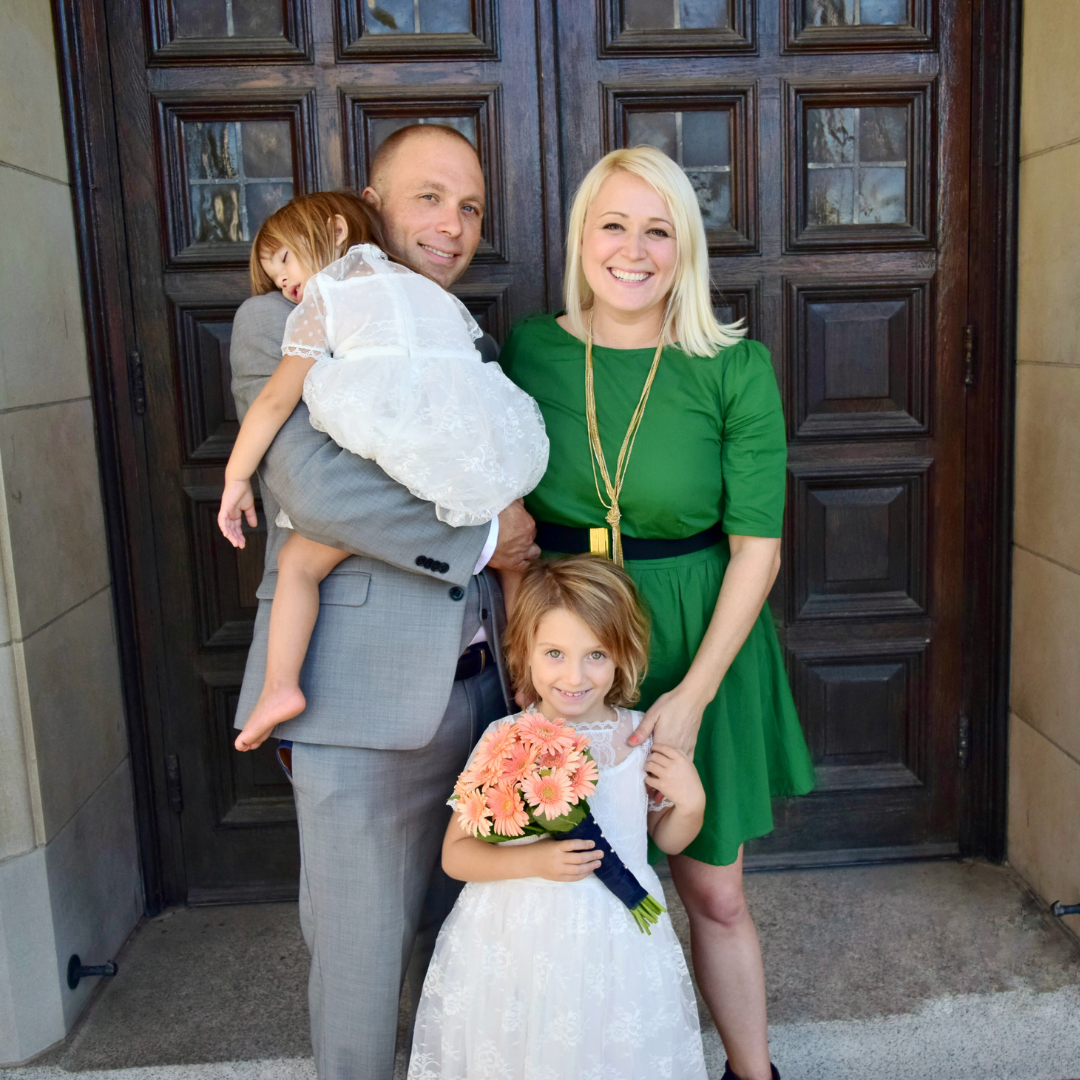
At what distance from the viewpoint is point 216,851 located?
10.4ft

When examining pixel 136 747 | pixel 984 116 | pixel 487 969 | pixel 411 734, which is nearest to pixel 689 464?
pixel 411 734

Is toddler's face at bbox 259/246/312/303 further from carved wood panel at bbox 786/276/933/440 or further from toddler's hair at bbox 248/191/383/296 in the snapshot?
carved wood panel at bbox 786/276/933/440

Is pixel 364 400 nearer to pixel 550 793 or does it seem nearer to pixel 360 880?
pixel 550 793

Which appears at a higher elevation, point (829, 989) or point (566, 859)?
point (566, 859)

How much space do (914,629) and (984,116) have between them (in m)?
1.43

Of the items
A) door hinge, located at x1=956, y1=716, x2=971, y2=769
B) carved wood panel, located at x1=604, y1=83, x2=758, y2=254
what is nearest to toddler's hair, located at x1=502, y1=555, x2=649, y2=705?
carved wood panel, located at x1=604, y1=83, x2=758, y2=254

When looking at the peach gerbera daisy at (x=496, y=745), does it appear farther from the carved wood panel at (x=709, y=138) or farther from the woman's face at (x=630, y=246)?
the carved wood panel at (x=709, y=138)

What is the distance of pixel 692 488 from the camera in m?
2.11

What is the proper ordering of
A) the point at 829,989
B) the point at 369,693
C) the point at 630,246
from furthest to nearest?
the point at 829,989 → the point at 630,246 → the point at 369,693

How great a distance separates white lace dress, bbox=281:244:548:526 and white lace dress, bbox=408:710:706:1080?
1.94 feet

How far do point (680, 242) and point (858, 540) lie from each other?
1345mm

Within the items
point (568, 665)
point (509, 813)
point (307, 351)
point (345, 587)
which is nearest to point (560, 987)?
point (509, 813)

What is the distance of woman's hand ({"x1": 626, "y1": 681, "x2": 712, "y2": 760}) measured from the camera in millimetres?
2033

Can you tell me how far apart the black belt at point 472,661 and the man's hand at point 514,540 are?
6.6 inches
